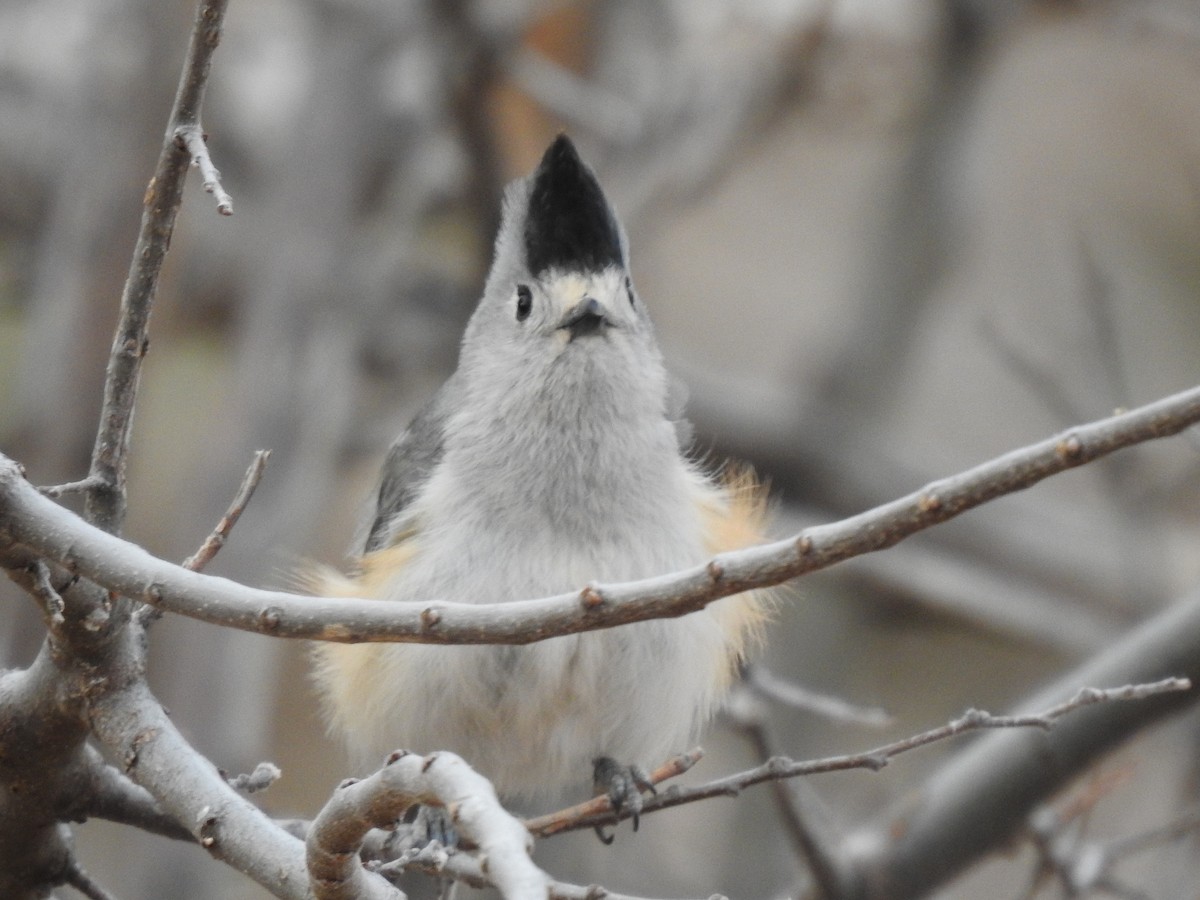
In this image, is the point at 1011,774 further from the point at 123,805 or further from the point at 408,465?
the point at 123,805

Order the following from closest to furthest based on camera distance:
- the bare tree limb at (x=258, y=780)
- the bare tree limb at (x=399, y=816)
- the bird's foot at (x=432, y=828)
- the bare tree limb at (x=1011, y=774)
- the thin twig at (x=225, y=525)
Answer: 1. the bare tree limb at (x=399, y=816)
2. the thin twig at (x=225, y=525)
3. the bare tree limb at (x=258, y=780)
4. the bird's foot at (x=432, y=828)
5. the bare tree limb at (x=1011, y=774)

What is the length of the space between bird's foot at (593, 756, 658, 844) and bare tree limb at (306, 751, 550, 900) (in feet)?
2.97

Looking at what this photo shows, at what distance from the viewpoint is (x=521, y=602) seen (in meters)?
1.19

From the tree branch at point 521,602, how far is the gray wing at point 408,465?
41.8 inches

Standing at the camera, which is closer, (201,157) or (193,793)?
(201,157)

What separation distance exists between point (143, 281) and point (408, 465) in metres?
1.10

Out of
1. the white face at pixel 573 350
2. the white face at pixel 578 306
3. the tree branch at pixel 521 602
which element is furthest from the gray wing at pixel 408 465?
the tree branch at pixel 521 602

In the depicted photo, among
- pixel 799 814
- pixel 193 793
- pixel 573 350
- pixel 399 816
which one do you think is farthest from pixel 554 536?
pixel 399 816

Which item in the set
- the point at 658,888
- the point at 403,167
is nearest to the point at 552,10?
the point at 403,167

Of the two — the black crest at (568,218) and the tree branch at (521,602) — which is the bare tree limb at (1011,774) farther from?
the tree branch at (521,602)

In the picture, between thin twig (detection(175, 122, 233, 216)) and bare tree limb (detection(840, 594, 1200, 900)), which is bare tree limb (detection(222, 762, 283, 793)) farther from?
bare tree limb (detection(840, 594, 1200, 900))

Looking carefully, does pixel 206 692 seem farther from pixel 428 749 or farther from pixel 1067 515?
pixel 1067 515

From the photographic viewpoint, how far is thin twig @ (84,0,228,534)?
1.27 metres

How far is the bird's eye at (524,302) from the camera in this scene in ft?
7.49
